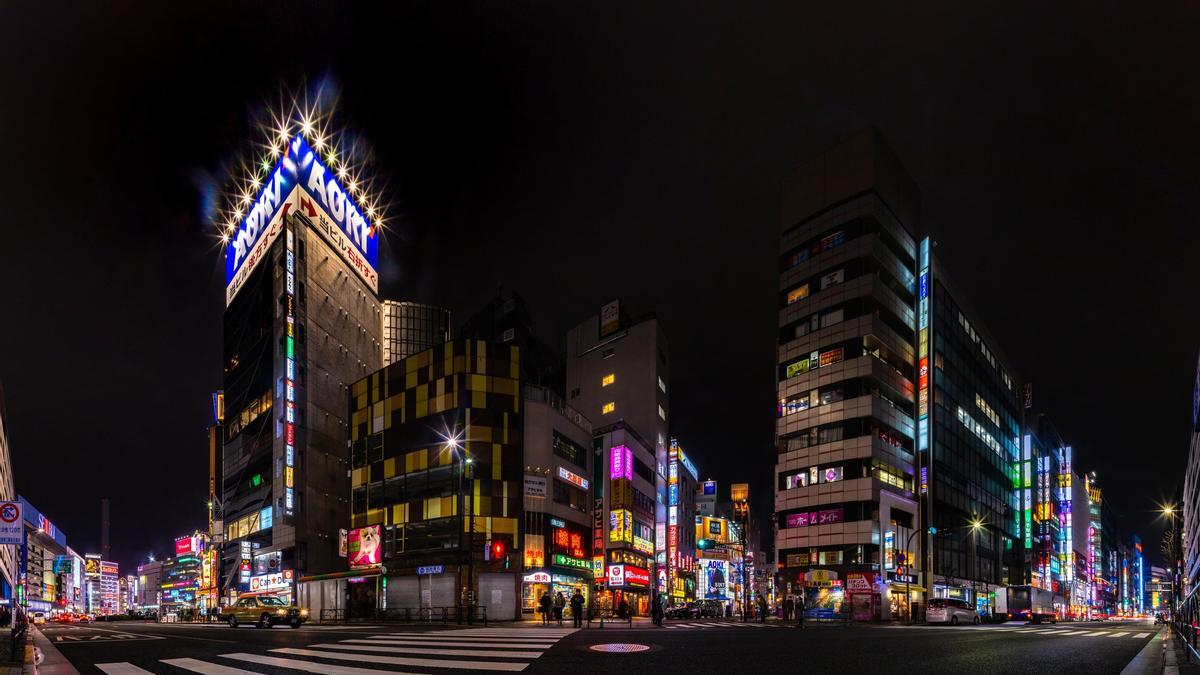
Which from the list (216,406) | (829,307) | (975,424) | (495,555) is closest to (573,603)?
(495,555)

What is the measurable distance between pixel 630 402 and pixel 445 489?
37347 mm

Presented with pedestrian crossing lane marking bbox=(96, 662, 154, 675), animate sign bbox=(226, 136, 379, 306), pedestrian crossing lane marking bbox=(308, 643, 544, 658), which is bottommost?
pedestrian crossing lane marking bbox=(308, 643, 544, 658)

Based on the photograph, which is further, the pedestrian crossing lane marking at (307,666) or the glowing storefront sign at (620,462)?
the glowing storefront sign at (620,462)

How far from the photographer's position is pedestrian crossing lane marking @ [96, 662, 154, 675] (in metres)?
12.4

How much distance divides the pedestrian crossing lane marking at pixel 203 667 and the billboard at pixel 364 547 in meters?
46.2

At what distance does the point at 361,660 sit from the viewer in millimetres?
13375

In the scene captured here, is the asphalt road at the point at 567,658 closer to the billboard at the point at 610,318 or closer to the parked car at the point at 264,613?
the parked car at the point at 264,613

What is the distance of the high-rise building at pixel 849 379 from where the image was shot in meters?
71.8

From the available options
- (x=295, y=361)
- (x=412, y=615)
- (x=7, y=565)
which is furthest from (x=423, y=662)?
(x=7, y=565)

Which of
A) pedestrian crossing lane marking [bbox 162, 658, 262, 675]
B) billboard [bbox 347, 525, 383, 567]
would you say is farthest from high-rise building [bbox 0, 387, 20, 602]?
billboard [bbox 347, 525, 383, 567]

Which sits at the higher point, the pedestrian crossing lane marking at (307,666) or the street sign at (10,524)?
the street sign at (10,524)

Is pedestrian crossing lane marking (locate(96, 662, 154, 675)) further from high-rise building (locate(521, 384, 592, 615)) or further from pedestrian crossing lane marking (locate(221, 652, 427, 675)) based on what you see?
high-rise building (locate(521, 384, 592, 615))

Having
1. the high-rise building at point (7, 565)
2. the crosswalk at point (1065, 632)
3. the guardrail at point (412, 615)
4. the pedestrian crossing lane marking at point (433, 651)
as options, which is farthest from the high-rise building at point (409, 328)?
the pedestrian crossing lane marking at point (433, 651)

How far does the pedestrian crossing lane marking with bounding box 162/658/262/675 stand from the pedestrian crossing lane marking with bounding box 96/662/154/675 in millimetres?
568
